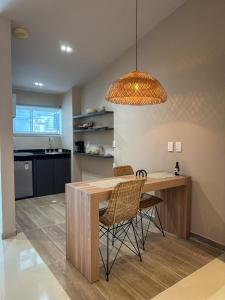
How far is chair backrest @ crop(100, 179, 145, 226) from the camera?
6.79 feet

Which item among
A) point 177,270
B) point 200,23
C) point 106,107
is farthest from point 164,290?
point 106,107

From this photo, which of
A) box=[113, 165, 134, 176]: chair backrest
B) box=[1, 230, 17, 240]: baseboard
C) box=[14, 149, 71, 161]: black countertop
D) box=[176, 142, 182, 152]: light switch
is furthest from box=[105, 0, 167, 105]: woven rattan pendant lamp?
box=[14, 149, 71, 161]: black countertop

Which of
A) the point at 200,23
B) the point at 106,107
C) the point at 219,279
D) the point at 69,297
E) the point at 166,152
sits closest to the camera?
the point at 69,297

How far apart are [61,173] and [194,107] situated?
3345mm

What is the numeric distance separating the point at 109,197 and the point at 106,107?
258 centimetres

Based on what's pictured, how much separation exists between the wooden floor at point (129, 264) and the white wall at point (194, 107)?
45cm

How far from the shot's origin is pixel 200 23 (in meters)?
2.75

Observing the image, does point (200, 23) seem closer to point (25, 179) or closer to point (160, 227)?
point (160, 227)

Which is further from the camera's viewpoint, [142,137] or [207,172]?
[142,137]

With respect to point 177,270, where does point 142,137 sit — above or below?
above

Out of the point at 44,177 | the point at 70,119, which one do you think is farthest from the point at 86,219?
the point at 70,119

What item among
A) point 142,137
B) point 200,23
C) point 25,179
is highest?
point 200,23

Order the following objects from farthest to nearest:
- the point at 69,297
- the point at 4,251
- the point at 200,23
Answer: the point at 200,23 → the point at 4,251 → the point at 69,297

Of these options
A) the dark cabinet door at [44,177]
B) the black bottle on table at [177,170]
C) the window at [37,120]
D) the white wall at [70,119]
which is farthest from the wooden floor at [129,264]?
the window at [37,120]
